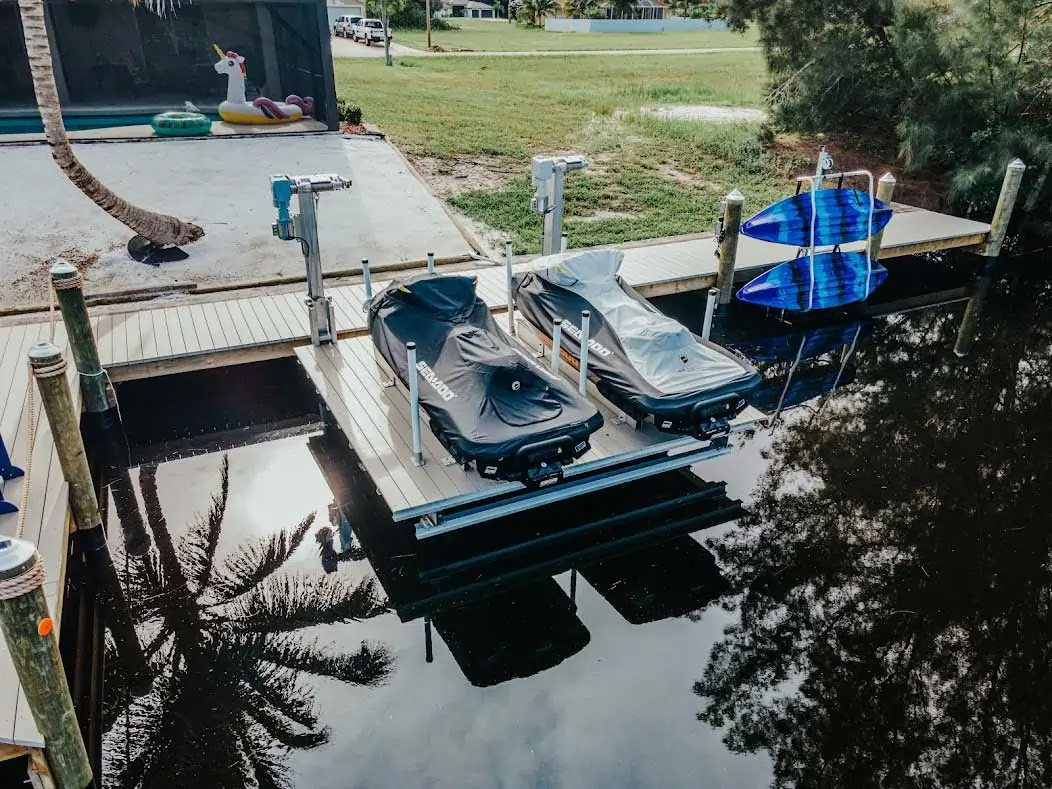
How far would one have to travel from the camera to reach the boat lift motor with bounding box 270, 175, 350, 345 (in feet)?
20.6

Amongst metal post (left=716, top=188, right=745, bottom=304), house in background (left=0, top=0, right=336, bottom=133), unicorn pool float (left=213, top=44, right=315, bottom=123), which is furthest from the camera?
unicorn pool float (left=213, top=44, right=315, bottom=123)

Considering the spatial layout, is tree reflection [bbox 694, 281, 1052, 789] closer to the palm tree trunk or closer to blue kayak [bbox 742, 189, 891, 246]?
blue kayak [bbox 742, 189, 891, 246]

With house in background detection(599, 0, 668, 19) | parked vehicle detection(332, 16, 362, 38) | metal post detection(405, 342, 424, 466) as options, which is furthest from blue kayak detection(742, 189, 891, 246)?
house in background detection(599, 0, 668, 19)

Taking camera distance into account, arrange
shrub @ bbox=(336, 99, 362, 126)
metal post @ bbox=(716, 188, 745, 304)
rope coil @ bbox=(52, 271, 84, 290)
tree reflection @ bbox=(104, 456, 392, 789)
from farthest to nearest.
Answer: shrub @ bbox=(336, 99, 362, 126) → metal post @ bbox=(716, 188, 745, 304) → rope coil @ bbox=(52, 271, 84, 290) → tree reflection @ bbox=(104, 456, 392, 789)

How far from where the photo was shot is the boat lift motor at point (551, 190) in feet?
26.1

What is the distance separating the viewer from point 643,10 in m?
59.2

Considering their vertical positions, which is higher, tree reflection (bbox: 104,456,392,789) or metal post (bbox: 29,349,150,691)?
metal post (bbox: 29,349,150,691)

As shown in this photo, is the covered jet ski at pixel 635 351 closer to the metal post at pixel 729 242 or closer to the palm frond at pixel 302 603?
the palm frond at pixel 302 603

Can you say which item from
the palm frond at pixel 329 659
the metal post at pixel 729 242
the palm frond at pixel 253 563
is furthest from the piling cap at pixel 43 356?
the metal post at pixel 729 242

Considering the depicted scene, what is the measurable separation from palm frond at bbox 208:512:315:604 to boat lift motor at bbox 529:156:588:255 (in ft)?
14.2

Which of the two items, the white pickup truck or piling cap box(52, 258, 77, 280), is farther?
the white pickup truck

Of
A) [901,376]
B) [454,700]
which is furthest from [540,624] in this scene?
[901,376]

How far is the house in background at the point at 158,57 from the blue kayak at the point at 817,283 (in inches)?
398

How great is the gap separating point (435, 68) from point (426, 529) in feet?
81.9
